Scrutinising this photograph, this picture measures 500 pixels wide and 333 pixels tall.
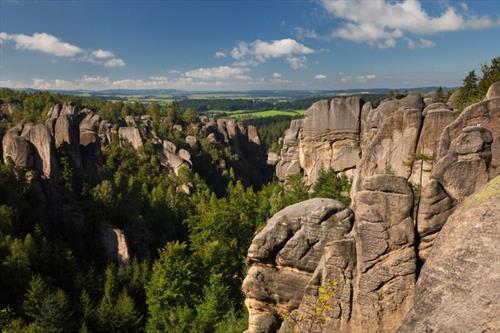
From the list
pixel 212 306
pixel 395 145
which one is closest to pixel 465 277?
pixel 395 145

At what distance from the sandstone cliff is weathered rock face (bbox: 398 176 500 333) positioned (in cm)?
3

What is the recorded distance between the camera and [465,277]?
1202 centimetres

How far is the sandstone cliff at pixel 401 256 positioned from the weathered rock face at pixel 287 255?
0.05 meters

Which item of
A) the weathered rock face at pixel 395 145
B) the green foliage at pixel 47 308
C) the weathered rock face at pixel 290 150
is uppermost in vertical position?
the weathered rock face at pixel 395 145

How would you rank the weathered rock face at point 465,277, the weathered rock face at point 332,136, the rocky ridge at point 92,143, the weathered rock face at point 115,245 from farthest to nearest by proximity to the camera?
the weathered rock face at point 332,136
the rocky ridge at point 92,143
the weathered rock face at point 115,245
the weathered rock face at point 465,277

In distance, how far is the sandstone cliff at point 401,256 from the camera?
39.8ft

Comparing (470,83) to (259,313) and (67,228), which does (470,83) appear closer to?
(259,313)

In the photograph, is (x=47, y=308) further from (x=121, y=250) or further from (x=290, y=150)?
(x=290, y=150)

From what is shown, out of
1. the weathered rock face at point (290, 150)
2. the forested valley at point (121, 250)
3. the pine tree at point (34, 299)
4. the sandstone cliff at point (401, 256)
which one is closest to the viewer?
the sandstone cliff at point (401, 256)

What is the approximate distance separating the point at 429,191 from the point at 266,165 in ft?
362

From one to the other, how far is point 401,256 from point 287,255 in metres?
6.00

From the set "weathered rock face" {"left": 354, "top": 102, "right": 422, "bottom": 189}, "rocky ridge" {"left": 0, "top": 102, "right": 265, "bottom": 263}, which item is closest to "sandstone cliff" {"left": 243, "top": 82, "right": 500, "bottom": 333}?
"weathered rock face" {"left": 354, "top": 102, "right": 422, "bottom": 189}

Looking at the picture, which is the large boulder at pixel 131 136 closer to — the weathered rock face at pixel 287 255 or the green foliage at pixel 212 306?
the green foliage at pixel 212 306

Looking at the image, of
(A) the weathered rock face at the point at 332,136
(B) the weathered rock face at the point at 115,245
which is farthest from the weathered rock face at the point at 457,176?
(B) the weathered rock face at the point at 115,245
